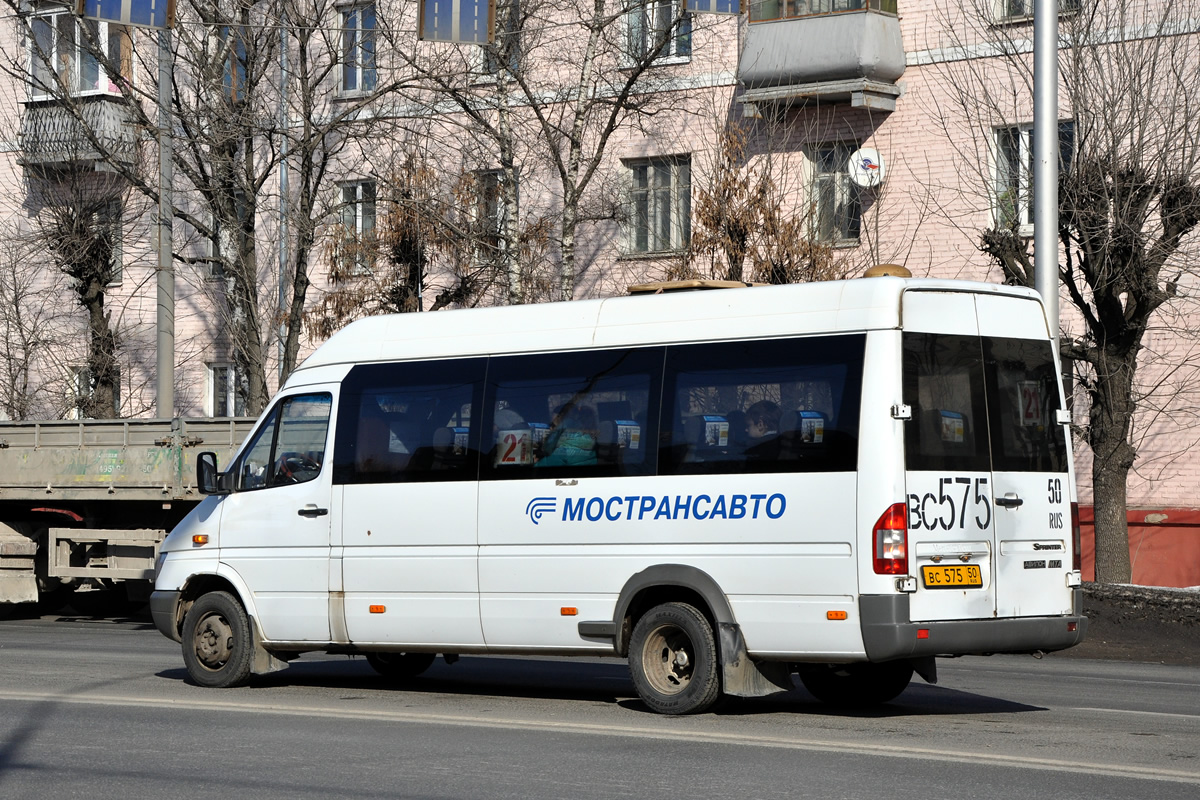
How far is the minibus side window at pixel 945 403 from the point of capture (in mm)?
9797

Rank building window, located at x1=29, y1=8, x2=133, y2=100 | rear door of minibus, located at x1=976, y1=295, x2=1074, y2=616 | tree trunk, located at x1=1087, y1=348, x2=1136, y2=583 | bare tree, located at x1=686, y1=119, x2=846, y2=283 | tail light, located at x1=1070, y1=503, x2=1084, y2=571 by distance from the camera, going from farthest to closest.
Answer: building window, located at x1=29, y1=8, x2=133, y2=100 < bare tree, located at x1=686, y1=119, x2=846, y2=283 < tree trunk, located at x1=1087, y1=348, x2=1136, y2=583 < tail light, located at x1=1070, y1=503, x2=1084, y2=571 < rear door of minibus, located at x1=976, y1=295, x2=1074, y2=616

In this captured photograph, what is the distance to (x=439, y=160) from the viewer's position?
84.8 feet

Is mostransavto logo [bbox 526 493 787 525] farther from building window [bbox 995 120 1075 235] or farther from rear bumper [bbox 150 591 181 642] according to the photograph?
building window [bbox 995 120 1075 235]

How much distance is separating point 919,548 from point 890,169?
16729mm

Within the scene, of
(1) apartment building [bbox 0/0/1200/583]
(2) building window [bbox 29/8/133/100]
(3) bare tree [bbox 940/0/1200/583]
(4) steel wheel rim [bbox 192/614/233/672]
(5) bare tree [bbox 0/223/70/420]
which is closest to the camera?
(4) steel wheel rim [bbox 192/614/233/672]

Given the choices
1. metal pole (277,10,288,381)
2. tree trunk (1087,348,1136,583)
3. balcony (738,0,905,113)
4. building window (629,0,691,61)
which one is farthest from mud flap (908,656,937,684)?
balcony (738,0,905,113)

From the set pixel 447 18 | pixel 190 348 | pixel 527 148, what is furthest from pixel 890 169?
pixel 190 348

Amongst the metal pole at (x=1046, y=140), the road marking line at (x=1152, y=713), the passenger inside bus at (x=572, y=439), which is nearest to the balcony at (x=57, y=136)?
the metal pole at (x=1046, y=140)

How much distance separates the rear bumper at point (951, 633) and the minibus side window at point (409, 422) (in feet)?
9.98

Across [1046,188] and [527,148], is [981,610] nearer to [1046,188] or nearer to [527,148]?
[1046,188]

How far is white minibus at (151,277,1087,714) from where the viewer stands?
977cm

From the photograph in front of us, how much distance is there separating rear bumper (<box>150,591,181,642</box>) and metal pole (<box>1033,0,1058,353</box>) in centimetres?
817

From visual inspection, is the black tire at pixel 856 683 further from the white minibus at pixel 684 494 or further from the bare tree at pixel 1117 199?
the bare tree at pixel 1117 199

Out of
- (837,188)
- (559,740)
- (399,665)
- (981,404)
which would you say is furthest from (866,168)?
(559,740)
